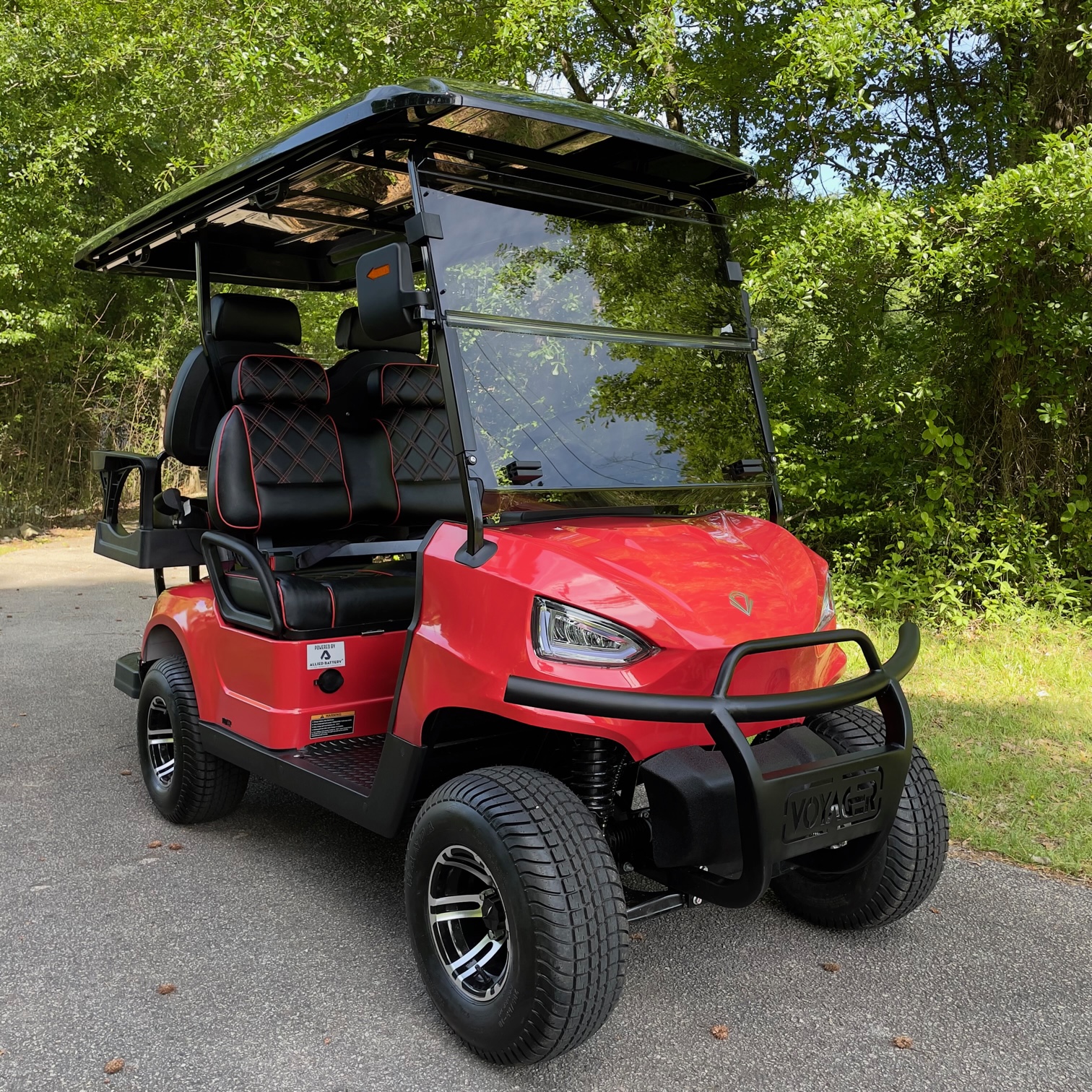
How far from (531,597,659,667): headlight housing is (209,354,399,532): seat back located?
1850 mm

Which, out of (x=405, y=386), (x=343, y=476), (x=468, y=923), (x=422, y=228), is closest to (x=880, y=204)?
(x=405, y=386)

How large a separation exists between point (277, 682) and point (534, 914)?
143 centimetres

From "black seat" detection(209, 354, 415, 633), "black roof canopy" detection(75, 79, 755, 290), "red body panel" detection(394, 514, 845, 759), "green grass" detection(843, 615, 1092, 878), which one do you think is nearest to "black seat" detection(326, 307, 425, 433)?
"black seat" detection(209, 354, 415, 633)

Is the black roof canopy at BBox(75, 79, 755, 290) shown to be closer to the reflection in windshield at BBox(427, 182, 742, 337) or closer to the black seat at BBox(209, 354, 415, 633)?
the reflection in windshield at BBox(427, 182, 742, 337)

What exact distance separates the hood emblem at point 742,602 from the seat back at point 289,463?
6.81 feet

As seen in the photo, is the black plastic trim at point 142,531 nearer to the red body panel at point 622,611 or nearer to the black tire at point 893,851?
the red body panel at point 622,611

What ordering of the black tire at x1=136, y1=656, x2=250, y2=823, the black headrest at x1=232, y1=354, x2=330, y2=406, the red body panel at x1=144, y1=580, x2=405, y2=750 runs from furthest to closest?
the black headrest at x1=232, y1=354, x2=330, y2=406, the black tire at x1=136, y1=656, x2=250, y2=823, the red body panel at x1=144, y1=580, x2=405, y2=750

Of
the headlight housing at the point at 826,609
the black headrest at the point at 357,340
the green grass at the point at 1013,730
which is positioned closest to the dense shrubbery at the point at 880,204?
the green grass at the point at 1013,730

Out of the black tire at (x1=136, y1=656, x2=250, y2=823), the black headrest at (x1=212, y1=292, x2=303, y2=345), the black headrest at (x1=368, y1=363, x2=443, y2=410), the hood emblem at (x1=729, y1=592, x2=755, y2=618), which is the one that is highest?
the black headrest at (x1=212, y1=292, x2=303, y2=345)

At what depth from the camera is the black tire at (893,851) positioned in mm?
2945

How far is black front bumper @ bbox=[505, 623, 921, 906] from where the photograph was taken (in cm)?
224

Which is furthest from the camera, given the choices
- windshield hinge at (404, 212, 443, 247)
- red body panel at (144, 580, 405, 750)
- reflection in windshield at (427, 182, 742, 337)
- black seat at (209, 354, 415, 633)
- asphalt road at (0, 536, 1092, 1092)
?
black seat at (209, 354, 415, 633)

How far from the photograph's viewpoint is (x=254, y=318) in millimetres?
4320

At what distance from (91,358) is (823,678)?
15.1 m
